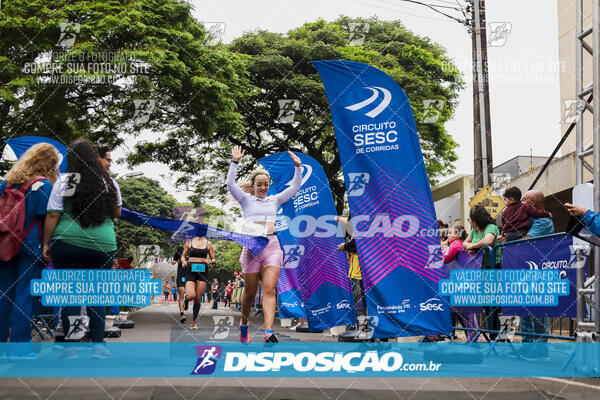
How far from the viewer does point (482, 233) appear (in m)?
8.49

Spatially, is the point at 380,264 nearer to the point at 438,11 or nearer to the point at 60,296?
the point at 60,296

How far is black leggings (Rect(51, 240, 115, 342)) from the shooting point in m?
5.35

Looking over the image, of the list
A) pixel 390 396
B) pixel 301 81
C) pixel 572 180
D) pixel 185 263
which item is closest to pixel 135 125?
pixel 301 81

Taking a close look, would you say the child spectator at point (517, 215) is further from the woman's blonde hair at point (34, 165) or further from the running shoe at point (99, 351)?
the woman's blonde hair at point (34, 165)

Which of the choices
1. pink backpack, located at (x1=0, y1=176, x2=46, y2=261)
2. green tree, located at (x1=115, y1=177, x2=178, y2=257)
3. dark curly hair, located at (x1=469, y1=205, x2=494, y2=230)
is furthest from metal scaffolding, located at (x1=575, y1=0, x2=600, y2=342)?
green tree, located at (x1=115, y1=177, x2=178, y2=257)

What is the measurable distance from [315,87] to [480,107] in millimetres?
→ 8887

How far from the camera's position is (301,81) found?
921 inches

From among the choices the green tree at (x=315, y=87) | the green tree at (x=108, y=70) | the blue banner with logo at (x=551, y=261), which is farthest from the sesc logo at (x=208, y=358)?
the green tree at (x=315, y=87)

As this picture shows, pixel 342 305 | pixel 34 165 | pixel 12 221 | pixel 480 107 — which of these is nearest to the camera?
pixel 12 221

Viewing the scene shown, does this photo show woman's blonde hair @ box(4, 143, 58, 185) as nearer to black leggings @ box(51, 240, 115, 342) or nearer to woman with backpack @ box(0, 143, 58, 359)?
woman with backpack @ box(0, 143, 58, 359)

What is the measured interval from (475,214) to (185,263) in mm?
5721

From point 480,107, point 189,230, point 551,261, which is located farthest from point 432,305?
point 480,107

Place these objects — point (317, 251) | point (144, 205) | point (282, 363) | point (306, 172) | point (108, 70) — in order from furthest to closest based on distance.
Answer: point (144, 205), point (108, 70), point (306, 172), point (317, 251), point (282, 363)

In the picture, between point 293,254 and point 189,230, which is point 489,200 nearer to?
point 293,254
